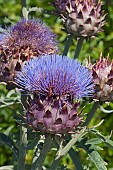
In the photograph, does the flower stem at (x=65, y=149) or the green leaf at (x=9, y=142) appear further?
the green leaf at (x=9, y=142)

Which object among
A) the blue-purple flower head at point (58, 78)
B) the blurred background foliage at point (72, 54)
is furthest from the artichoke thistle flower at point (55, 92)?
the blurred background foliage at point (72, 54)

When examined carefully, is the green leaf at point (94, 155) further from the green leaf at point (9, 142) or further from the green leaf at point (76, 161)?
the green leaf at point (9, 142)

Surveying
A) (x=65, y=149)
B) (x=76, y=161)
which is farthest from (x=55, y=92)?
(x=76, y=161)

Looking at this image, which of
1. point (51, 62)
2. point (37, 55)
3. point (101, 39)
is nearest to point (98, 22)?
point (37, 55)

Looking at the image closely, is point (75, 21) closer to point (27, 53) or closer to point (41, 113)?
point (27, 53)

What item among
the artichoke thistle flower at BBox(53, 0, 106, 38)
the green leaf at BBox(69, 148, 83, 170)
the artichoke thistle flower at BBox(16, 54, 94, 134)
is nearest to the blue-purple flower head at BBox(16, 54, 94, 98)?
the artichoke thistle flower at BBox(16, 54, 94, 134)

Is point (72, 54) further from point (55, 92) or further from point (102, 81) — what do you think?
point (55, 92)
